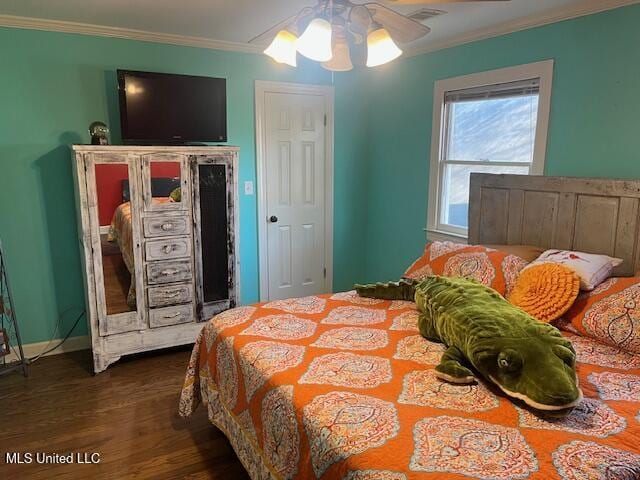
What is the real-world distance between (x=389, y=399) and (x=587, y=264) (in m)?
1.35

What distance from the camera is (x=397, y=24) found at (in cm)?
203

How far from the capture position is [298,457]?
1553 millimetres

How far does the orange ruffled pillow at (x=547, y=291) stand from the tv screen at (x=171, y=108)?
247 centimetres

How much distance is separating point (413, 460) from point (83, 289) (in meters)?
3.13

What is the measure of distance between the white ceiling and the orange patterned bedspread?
183cm

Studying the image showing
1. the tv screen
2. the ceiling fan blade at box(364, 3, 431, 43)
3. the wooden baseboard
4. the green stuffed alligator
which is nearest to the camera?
the green stuffed alligator

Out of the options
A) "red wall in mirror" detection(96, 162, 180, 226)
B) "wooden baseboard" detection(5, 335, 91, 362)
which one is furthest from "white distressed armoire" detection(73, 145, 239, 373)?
"wooden baseboard" detection(5, 335, 91, 362)

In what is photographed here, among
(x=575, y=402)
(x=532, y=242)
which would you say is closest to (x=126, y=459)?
(x=575, y=402)

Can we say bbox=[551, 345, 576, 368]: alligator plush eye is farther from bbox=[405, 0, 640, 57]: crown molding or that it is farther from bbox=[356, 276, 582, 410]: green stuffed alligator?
bbox=[405, 0, 640, 57]: crown molding

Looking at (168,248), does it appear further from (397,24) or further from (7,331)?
(397,24)

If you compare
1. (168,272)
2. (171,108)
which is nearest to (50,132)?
(171,108)

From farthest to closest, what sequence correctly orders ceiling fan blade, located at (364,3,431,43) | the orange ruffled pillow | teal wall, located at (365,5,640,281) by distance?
teal wall, located at (365,5,640,281) < the orange ruffled pillow < ceiling fan blade, located at (364,3,431,43)

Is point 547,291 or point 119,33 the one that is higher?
point 119,33

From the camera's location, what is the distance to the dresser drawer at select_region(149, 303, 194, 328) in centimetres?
338
